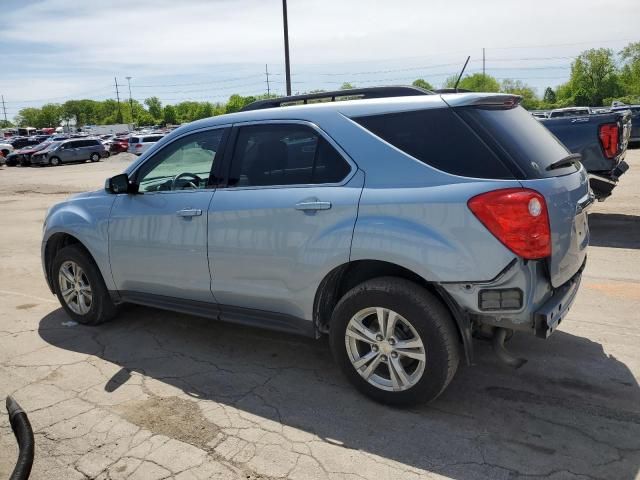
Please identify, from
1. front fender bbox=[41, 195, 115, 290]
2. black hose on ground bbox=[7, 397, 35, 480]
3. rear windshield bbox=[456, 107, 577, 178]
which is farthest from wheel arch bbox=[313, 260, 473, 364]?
front fender bbox=[41, 195, 115, 290]

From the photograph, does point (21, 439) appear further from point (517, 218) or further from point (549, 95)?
point (549, 95)

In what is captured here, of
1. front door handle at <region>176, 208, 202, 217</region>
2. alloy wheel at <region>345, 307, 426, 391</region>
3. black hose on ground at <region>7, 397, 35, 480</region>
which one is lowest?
black hose on ground at <region>7, 397, 35, 480</region>

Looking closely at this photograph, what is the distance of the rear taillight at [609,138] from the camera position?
25.4 ft

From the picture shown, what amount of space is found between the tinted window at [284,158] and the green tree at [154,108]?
16024cm

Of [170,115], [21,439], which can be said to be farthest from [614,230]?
[170,115]

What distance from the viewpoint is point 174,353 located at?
4.45 m

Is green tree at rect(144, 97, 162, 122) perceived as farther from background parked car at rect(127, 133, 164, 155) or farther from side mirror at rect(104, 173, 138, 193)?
side mirror at rect(104, 173, 138, 193)

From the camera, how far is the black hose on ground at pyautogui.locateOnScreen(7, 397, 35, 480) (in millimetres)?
2859

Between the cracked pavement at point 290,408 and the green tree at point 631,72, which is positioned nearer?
the cracked pavement at point 290,408

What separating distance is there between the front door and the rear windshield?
188 centimetres

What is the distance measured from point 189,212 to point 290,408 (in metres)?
1.59

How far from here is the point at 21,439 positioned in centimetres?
314

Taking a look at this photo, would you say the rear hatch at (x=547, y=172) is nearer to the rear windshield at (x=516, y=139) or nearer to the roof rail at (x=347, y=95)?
the rear windshield at (x=516, y=139)

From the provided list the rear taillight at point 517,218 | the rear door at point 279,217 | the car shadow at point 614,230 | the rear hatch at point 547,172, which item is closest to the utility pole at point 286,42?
the car shadow at point 614,230
